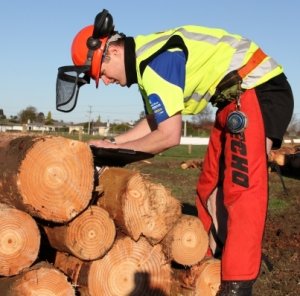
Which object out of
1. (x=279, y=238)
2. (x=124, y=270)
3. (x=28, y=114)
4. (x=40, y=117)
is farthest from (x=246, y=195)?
(x=40, y=117)

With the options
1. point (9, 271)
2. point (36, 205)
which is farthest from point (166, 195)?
point (9, 271)

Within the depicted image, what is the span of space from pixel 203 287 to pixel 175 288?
22cm

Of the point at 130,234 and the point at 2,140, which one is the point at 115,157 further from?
the point at 2,140

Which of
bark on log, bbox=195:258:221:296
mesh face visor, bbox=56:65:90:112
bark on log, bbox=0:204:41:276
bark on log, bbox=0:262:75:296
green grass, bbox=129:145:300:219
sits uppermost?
mesh face visor, bbox=56:65:90:112

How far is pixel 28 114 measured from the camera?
80875 mm

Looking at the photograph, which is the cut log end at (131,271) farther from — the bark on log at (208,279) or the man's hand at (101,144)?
the man's hand at (101,144)

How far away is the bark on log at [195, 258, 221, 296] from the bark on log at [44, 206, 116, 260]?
75cm

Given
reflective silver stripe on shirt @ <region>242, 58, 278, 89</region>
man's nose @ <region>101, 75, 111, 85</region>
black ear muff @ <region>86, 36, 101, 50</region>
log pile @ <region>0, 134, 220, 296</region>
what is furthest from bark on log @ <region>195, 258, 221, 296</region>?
black ear muff @ <region>86, 36, 101, 50</region>

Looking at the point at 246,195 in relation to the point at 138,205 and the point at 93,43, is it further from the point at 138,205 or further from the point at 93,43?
the point at 93,43

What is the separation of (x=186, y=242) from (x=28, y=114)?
260 ft

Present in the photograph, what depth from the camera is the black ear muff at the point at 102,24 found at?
3.71 metres

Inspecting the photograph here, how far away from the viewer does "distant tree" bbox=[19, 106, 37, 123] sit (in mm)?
78756

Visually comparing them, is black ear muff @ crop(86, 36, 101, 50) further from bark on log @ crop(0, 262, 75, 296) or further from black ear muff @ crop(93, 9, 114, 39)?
bark on log @ crop(0, 262, 75, 296)

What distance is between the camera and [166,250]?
3.82m
